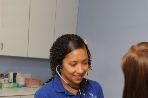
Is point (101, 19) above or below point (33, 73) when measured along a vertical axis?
above

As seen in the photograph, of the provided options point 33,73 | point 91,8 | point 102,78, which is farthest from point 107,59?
point 33,73

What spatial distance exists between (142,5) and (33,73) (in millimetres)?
1692

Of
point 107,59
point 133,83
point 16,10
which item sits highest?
point 16,10

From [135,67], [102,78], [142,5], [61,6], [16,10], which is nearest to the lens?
[135,67]

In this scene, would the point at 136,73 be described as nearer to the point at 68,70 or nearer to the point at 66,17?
the point at 68,70

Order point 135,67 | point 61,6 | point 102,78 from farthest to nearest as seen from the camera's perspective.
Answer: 1. point 61,6
2. point 102,78
3. point 135,67

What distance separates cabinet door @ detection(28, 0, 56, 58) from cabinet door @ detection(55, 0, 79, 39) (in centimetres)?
9

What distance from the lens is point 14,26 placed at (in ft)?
10.2

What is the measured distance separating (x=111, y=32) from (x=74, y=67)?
1769 millimetres

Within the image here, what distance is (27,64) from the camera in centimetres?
354

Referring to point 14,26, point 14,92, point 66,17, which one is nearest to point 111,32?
point 66,17

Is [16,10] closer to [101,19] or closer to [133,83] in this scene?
[101,19]

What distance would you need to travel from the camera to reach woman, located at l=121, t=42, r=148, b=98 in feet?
3.29

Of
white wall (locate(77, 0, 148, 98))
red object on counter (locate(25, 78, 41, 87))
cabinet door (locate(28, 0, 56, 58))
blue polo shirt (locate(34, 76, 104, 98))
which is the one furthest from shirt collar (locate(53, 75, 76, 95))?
red object on counter (locate(25, 78, 41, 87))
